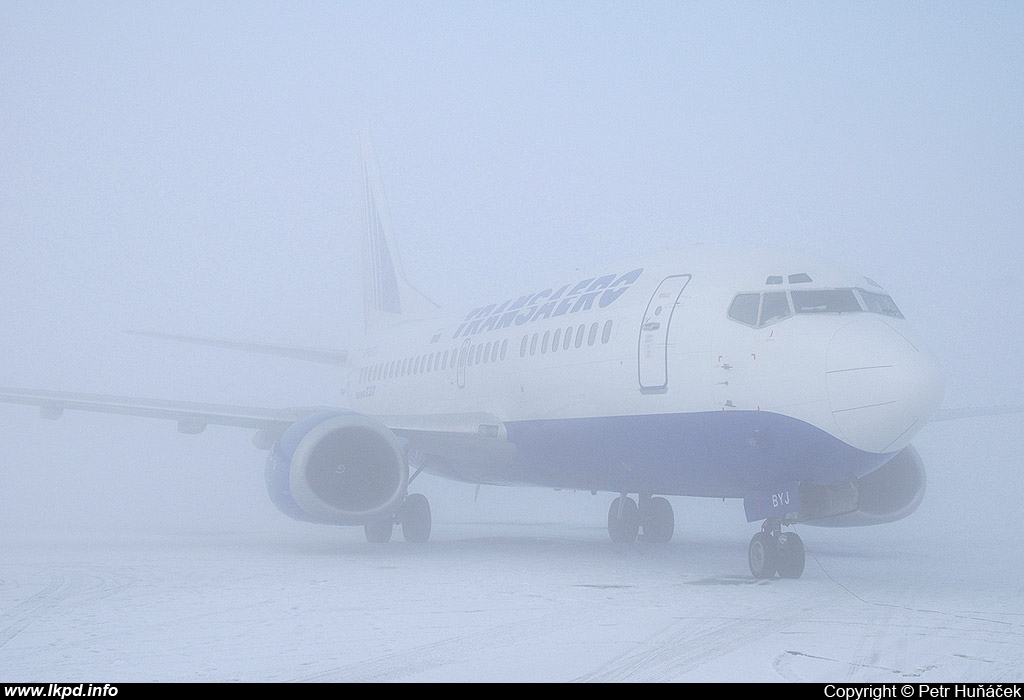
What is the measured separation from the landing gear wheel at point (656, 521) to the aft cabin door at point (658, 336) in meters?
4.51

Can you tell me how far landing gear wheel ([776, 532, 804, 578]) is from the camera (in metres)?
8.45

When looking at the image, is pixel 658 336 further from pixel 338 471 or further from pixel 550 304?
pixel 338 471

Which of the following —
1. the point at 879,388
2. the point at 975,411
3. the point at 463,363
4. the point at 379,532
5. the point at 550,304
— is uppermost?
the point at 550,304

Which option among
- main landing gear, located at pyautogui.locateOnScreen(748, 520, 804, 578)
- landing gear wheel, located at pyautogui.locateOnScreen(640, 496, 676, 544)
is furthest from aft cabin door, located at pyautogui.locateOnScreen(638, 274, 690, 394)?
landing gear wheel, located at pyautogui.locateOnScreen(640, 496, 676, 544)

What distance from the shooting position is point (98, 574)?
862 centimetres

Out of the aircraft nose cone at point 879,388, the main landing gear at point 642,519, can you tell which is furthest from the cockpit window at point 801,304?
the main landing gear at point 642,519

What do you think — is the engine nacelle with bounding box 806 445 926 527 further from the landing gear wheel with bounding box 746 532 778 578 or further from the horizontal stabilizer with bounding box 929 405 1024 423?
the horizontal stabilizer with bounding box 929 405 1024 423

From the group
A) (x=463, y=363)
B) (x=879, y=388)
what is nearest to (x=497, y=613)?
(x=879, y=388)

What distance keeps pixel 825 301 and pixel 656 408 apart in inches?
70.4

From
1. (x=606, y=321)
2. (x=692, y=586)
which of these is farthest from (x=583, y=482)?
(x=692, y=586)

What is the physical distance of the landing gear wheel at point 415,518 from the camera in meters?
13.0

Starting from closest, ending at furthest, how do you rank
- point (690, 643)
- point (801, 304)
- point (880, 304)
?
1. point (690, 643)
2. point (801, 304)
3. point (880, 304)

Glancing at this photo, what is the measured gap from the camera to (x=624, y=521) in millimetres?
13141
